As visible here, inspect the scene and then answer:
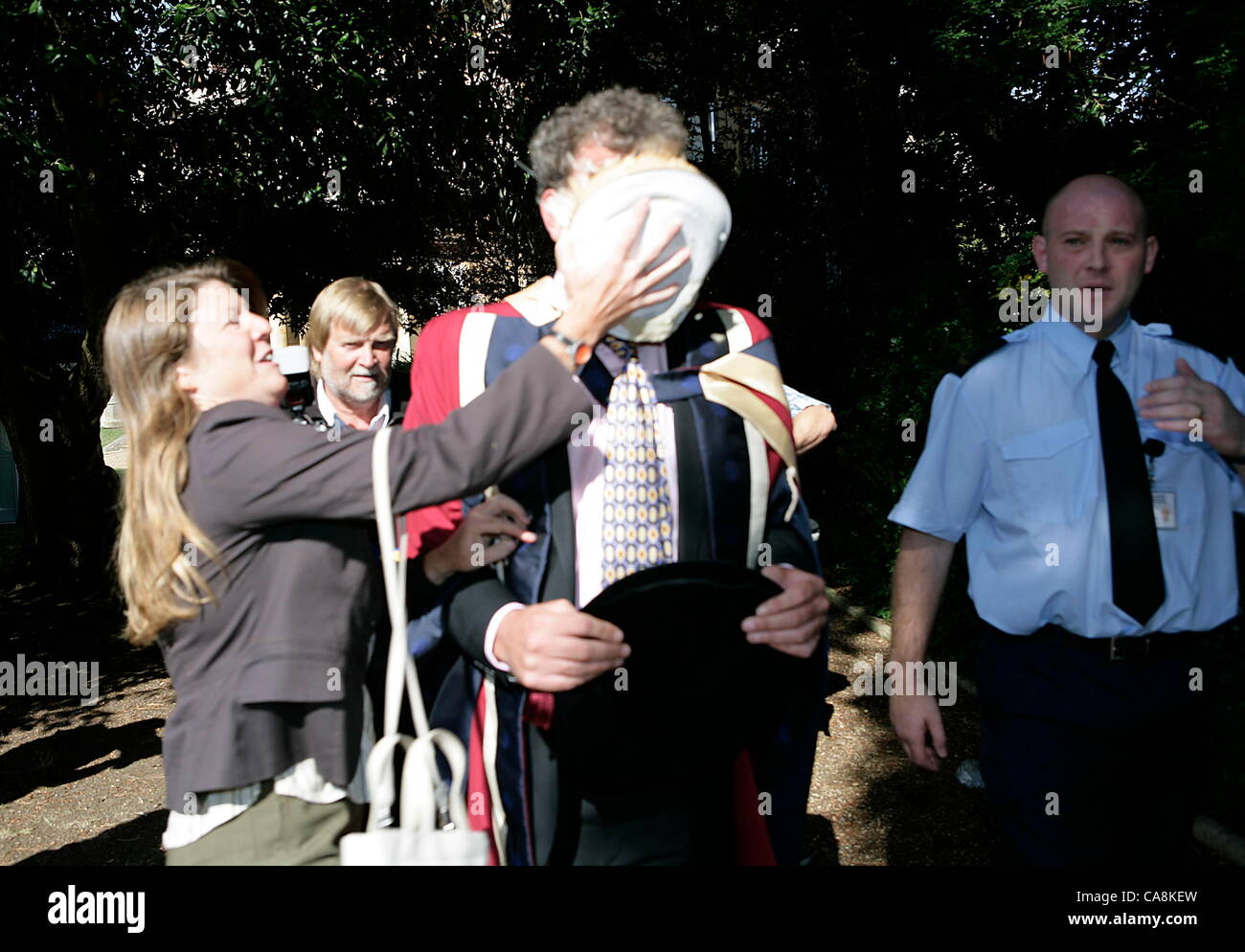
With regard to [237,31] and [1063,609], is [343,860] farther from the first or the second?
[237,31]

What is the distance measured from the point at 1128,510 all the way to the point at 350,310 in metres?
2.84

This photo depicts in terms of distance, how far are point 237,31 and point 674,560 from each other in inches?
255

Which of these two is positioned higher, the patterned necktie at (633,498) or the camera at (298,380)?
the camera at (298,380)

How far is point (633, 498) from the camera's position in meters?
2.06

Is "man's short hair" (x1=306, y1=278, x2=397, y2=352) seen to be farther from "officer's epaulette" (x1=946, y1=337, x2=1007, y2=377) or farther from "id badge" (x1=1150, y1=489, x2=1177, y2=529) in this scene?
"id badge" (x1=1150, y1=489, x2=1177, y2=529)

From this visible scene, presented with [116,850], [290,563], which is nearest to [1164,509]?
[290,563]

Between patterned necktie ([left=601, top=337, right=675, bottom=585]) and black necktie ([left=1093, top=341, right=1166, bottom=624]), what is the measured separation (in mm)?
1230

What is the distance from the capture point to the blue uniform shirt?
103 inches

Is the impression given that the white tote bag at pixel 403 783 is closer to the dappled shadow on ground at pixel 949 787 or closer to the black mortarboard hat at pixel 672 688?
the black mortarboard hat at pixel 672 688

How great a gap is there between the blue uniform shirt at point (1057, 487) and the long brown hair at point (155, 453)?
1745 millimetres

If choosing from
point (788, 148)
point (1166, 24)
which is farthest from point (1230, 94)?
point (788, 148)

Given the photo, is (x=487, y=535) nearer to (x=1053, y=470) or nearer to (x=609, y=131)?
(x=609, y=131)

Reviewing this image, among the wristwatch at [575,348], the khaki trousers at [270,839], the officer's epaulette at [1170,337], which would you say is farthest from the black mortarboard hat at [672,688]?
the officer's epaulette at [1170,337]

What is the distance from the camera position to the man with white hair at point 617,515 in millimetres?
1929
